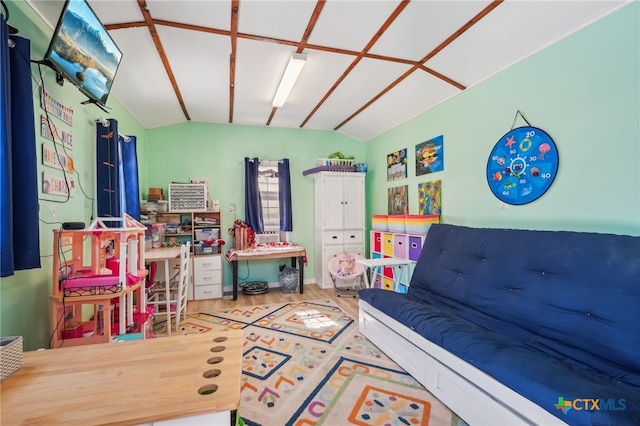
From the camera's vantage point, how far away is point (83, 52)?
1.94m

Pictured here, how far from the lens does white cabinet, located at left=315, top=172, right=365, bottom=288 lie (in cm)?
466

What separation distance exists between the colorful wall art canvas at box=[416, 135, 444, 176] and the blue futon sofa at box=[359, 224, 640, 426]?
4.09ft

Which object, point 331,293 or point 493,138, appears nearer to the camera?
point 493,138

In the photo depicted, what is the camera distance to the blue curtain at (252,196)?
15.0ft

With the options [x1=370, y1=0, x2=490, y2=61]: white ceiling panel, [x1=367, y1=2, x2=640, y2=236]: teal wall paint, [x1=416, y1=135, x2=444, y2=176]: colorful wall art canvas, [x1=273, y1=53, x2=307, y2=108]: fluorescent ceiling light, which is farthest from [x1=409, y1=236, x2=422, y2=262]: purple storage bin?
[x1=273, y1=53, x2=307, y2=108]: fluorescent ceiling light

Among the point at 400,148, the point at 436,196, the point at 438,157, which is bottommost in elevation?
the point at 436,196

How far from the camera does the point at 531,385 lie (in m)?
1.29

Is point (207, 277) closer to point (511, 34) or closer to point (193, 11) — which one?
point (193, 11)

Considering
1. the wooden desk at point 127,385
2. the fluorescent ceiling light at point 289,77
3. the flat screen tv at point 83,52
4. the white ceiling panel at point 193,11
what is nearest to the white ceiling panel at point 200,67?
the white ceiling panel at point 193,11

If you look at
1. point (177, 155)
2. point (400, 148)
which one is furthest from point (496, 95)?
point (177, 155)

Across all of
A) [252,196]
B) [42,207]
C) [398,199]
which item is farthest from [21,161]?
[398,199]

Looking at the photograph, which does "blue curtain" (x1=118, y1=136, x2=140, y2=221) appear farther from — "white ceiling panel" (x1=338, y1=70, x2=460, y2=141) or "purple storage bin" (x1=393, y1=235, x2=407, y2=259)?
"purple storage bin" (x1=393, y1=235, x2=407, y2=259)

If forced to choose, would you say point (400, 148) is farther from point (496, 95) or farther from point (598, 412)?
point (598, 412)

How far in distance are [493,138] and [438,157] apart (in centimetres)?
76
